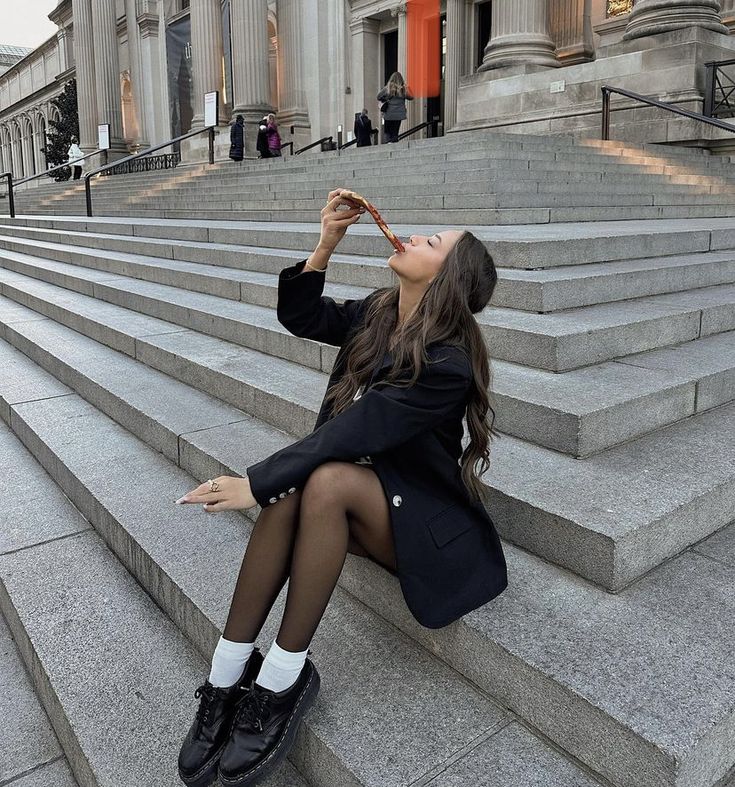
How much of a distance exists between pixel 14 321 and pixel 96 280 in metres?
0.90

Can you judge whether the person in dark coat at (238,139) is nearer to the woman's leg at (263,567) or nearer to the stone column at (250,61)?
the stone column at (250,61)

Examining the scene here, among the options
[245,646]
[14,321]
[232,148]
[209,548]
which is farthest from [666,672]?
[232,148]

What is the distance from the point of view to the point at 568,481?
2543 mm

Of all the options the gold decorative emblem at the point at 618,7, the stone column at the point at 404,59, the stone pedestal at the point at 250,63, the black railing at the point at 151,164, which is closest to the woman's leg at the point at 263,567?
the gold decorative emblem at the point at 618,7

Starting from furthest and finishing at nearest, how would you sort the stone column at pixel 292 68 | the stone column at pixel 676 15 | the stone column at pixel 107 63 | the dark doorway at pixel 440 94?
the stone column at pixel 107 63, the stone column at pixel 292 68, the dark doorway at pixel 440 94, the stone column at pixel 676 15

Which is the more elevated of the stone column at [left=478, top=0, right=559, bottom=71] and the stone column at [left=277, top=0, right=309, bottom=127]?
the stone column at [left=277, top=0, right=309, bottom=127]

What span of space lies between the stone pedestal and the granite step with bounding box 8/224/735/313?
48.1 ft

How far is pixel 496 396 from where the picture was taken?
306cm

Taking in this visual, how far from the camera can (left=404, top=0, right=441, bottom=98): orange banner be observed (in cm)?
2059

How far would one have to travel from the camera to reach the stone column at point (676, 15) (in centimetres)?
1254

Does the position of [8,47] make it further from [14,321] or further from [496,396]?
[496,396]

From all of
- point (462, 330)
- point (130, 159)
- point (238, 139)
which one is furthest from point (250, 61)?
point (462, 330)

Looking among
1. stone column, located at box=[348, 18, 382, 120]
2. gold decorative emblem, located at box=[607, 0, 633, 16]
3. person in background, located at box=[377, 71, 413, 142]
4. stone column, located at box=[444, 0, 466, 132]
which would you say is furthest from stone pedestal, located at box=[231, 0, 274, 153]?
gold decorative emblem, located at box=[607, 0, 633, 16]

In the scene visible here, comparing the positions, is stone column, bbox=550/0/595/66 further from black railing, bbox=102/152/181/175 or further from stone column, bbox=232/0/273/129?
black railing, bbox=102/152/181/175
